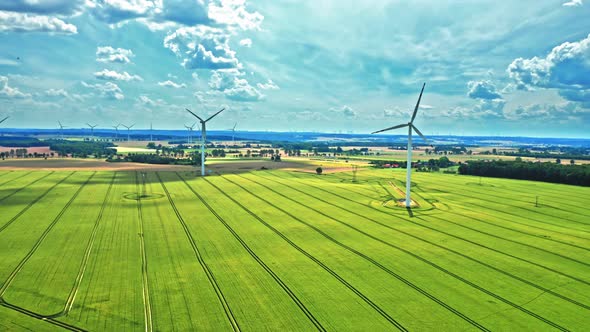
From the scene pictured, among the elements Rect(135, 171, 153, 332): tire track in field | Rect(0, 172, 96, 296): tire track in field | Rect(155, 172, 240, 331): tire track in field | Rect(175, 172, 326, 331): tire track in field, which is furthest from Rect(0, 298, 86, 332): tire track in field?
Rect(175, 172, 326, 331): tire track in field

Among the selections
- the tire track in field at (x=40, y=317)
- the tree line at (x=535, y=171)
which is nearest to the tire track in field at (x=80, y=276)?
the tire track in field at (x=40, y=317)

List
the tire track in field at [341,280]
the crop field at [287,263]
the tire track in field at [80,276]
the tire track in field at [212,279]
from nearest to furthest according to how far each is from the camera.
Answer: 1. the tire track in field at [212,279]
2. the tire track in field at [341,280]
3. the tire track in field at [80,276]
4. the crop field at [287,263]

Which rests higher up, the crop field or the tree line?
the tree line

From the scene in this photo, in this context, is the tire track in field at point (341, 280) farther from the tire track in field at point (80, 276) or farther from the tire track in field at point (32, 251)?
the tire track in field at point (32, 251)

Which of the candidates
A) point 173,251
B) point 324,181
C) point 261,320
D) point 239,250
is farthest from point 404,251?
point 324,181

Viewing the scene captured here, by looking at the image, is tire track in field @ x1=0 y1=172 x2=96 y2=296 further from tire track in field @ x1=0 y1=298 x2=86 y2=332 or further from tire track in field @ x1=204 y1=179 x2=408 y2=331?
tire track in field @ x1=204 y1=179 x2=408 y2=331

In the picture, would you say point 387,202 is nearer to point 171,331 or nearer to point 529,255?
point 529,255

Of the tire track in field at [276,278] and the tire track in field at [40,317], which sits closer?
the tire track in field at [40,317]
